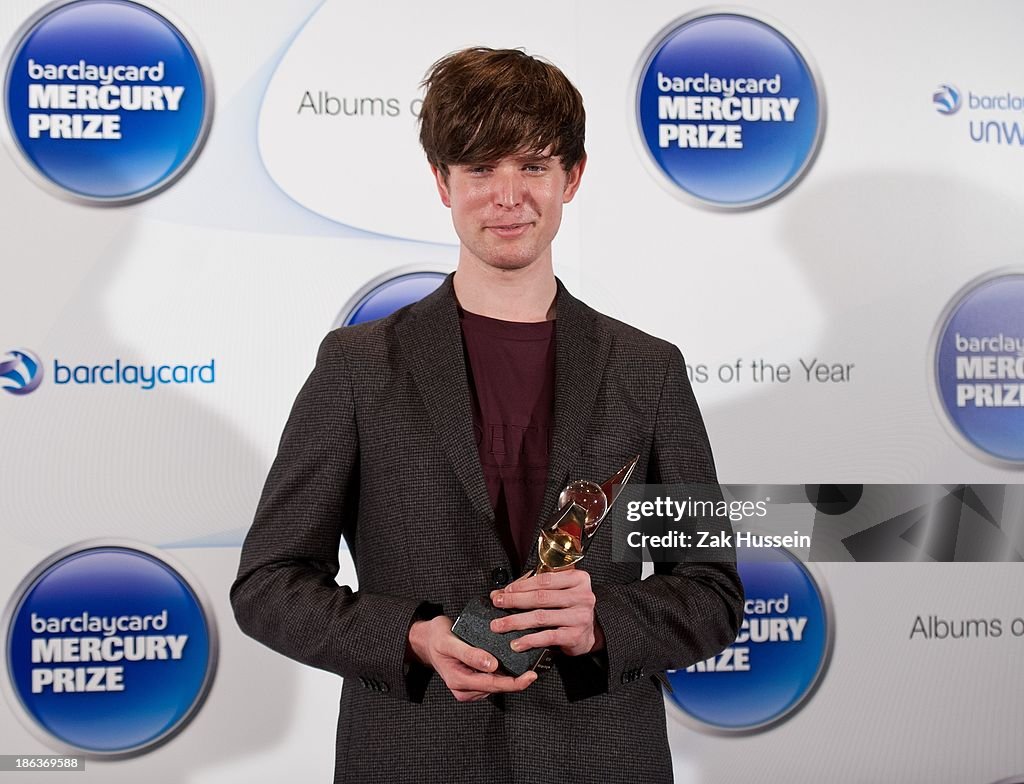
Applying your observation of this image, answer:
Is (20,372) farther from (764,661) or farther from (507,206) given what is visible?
(764,661)

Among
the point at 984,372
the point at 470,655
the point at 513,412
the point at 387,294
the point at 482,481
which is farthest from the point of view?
the point at 984,372

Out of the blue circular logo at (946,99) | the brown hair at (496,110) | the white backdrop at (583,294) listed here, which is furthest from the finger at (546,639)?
the blue circular logo at (946,99)

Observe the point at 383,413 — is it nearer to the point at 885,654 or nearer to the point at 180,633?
the point at 180,633

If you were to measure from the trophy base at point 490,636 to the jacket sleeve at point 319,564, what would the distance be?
0.44 feet

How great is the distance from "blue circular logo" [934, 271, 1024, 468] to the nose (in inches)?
61.2

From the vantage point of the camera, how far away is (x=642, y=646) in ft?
4.92

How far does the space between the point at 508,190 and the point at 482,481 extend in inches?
19.0

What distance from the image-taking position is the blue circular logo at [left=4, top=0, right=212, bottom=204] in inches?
98.7

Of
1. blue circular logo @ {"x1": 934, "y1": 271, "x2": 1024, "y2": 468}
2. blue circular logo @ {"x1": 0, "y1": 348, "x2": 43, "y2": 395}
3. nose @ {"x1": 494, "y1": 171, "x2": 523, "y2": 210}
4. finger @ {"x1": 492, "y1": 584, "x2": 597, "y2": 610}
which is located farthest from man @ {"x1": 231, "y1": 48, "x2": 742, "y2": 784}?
blue circular logo @ {"x1": 934, "y1": 271, "x2": 1024, "y2": 468}

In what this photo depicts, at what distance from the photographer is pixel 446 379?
1.66 metres

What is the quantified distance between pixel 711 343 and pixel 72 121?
5.48 ft

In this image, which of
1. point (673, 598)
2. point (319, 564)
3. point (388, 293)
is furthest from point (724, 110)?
point (319, 564)

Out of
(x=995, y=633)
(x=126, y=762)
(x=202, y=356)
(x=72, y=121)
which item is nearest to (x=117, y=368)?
(x=202, y=356)

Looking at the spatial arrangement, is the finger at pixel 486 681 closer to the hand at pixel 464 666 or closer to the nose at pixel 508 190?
the hand at pixel 464 666
